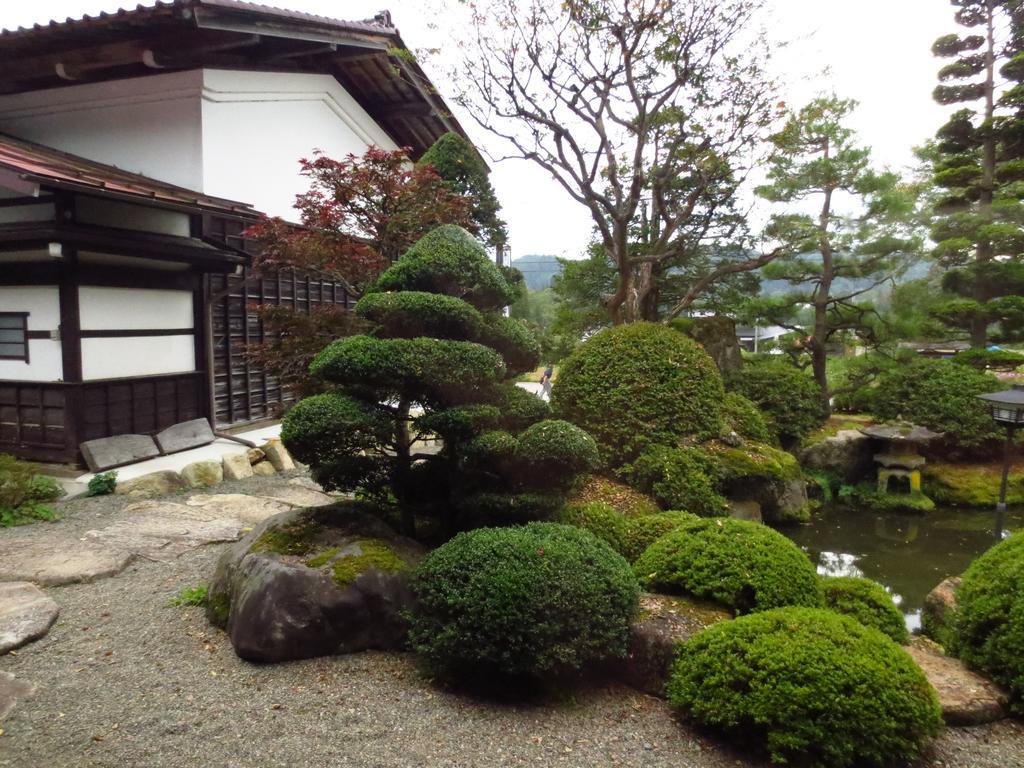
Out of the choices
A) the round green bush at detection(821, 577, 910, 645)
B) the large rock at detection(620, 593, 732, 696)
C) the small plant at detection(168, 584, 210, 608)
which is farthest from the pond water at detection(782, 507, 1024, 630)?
the small plant at detection(168, 584, 210, 608)

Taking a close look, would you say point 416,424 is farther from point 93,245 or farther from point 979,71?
point 979,71

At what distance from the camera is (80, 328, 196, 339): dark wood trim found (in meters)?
7.21

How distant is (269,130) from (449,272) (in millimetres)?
6983

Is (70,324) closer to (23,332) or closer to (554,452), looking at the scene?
(23,332)

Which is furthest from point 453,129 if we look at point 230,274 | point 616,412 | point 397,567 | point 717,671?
point 717,671

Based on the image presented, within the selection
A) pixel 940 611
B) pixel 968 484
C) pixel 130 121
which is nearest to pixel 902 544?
pixel 968 484

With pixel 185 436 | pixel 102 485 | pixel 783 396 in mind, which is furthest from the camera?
pixel 783 396

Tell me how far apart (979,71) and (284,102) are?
40.0ft

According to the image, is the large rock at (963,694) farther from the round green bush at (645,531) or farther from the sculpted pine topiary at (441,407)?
the sculpted pine topiary at (441,407)

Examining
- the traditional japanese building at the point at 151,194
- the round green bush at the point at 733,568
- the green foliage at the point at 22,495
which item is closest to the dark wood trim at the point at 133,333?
the traditional japanese building at the point at 151,194

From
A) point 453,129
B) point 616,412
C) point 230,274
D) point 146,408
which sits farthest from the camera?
point 453,129

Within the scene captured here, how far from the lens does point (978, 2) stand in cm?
1107

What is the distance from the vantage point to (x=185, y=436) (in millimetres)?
8312

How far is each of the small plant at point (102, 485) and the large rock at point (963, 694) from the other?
740 cm
